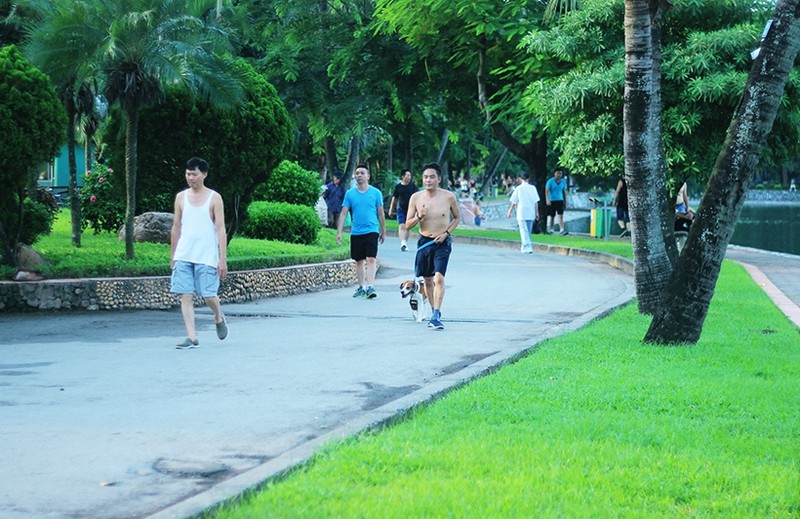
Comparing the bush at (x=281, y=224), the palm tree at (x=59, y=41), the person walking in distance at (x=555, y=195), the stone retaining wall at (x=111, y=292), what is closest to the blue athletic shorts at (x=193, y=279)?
the stone retaining wall at (x=111, y=292)

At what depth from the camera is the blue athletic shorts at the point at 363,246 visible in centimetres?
1775

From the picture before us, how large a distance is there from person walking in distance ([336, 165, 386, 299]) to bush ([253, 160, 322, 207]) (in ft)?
32.6

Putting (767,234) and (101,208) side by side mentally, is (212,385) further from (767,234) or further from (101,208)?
(767,234)

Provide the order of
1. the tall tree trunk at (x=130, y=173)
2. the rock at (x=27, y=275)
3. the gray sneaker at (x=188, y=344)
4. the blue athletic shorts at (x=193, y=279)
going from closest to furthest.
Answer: the gray sneaker at (x=188, y=344) < the blue athletic shorts at (x=193, y=279) < the rock at (x=27, y=275) < the tall tree trunk at (x=130, y=173)

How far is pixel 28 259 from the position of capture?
16109 millimetres

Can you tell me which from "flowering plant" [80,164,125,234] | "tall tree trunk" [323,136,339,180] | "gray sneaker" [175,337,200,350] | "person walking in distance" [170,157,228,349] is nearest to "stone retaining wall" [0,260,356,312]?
"person walking in distance" [170,157,228,349]

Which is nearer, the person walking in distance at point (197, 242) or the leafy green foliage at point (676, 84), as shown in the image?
the person walking in distance at point (197, 242)

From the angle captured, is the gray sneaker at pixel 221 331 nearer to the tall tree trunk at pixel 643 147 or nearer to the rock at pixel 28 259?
the tall tree trunk at pixel 643 147

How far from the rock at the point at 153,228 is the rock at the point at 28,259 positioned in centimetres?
377

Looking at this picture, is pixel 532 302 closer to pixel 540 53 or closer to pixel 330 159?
pixel 540 53

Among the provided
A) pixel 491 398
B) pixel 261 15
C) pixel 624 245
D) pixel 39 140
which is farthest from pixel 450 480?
pixel 261 15

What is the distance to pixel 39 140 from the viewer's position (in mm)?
15008

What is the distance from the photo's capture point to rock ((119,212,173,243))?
2016 centimetres

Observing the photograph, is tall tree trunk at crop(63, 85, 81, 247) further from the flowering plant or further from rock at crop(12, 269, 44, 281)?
rock at crop(12, 269, 44, 281)
